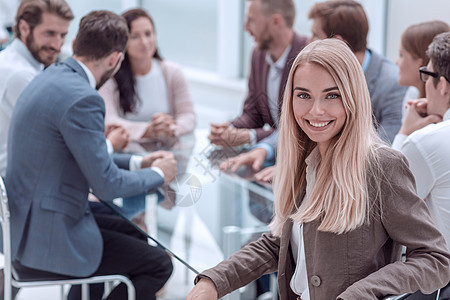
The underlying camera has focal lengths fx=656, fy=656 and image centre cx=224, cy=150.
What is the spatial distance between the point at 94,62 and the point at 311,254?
1.33 m

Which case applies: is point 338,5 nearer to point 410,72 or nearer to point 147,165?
point 410,72

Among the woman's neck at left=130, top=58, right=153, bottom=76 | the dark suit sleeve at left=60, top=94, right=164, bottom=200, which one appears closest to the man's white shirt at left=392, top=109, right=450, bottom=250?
the dark suit sleeve at left=60, top=94, right=164, bottom=200

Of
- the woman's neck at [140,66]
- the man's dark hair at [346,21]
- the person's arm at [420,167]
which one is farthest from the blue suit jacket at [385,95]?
the woman's neck at [140,66]

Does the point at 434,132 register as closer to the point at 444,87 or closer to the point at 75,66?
the point at 444,87

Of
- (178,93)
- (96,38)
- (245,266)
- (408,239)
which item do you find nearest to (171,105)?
(178,93)

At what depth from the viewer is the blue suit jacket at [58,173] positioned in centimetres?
224

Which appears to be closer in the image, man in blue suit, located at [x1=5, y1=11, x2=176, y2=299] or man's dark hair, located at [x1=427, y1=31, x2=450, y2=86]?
man's dark hair, located at [x1=427, y1=31, x2=450, y2=86]

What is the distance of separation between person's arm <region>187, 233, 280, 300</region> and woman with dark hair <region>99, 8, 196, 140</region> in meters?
1.79

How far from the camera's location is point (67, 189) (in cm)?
232

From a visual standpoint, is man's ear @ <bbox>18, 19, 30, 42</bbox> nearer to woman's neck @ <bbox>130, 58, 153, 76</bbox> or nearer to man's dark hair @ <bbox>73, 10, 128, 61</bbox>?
man's dark hair @ <bbox>73, 10, 128, 61</bbox>

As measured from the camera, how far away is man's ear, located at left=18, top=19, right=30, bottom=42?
9.53 ft

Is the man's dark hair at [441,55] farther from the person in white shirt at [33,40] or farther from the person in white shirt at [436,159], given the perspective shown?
the person in white shirt at [33,40]

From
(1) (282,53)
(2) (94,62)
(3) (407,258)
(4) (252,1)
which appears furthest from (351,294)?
(4) (252,1)

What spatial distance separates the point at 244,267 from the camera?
1523 mm
